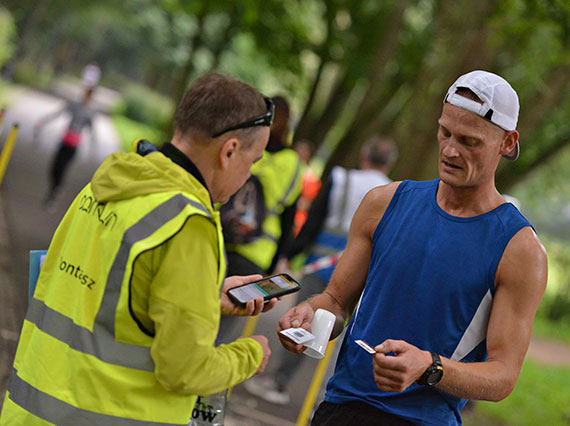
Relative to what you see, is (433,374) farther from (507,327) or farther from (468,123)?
(468,123)

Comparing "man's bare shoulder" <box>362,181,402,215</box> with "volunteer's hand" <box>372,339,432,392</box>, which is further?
"man's bare shoulder" <box>362,181,402,215</box>

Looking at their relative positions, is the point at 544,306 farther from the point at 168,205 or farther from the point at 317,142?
the point at 168,205

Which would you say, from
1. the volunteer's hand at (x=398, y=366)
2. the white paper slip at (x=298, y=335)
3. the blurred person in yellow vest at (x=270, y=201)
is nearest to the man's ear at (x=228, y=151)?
the white paper slip at (x=298, y=335)

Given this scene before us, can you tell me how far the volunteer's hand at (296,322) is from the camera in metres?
3.00

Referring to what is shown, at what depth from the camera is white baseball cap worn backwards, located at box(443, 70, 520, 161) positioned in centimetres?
291

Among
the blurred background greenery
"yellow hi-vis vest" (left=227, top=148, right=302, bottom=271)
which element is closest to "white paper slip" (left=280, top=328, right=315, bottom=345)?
"yellow hi-vis vest" (left=227, top=148, right=302, bottom=271)

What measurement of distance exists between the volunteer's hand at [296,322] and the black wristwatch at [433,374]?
0.52 metres

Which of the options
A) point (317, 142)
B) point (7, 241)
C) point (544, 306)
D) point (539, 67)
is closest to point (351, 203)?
point (7, 241)

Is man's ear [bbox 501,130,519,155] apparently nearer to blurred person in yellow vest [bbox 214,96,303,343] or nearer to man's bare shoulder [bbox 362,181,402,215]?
man's bare shoulder [bbox 362,181,402,215]

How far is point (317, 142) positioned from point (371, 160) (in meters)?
13.7

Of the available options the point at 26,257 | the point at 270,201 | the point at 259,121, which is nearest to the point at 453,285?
the point at 259,121

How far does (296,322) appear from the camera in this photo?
3068mm

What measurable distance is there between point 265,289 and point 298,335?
264mm

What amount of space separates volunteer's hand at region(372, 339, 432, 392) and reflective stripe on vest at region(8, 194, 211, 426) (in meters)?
0.73
